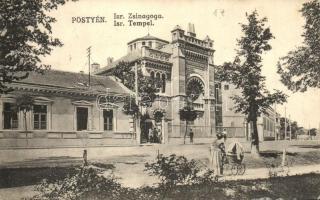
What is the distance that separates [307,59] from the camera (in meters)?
15.3

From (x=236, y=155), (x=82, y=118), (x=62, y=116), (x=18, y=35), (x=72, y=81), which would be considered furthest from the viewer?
(x=72, y=81)

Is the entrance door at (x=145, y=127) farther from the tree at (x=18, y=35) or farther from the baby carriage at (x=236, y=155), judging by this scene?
the tree at (x=18, y=35)

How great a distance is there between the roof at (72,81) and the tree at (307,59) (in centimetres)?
879

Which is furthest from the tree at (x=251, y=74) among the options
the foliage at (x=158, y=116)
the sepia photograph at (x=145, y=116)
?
the foliage at (x=158, y=116)

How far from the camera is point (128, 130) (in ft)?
64.2

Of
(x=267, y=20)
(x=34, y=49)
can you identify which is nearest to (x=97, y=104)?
(x=267, y=20)

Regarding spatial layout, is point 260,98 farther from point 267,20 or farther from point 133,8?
point 133,8

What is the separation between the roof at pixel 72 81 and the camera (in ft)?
52.0

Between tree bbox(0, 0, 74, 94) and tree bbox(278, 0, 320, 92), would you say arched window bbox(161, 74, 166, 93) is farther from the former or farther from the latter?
tree bbox(0, 0, 74, 94)

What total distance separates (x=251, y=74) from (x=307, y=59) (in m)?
2.67

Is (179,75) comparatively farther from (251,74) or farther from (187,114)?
(251,74)

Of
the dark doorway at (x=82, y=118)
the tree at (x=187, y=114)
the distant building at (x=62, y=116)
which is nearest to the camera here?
the distant building at (x=62, y=116)

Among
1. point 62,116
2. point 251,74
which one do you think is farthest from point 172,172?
point 62,116

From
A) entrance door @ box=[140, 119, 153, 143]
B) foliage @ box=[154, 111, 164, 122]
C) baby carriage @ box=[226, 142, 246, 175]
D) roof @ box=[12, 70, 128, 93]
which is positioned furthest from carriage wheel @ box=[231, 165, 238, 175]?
foliage @ box=[154, 111, 164, 122]
